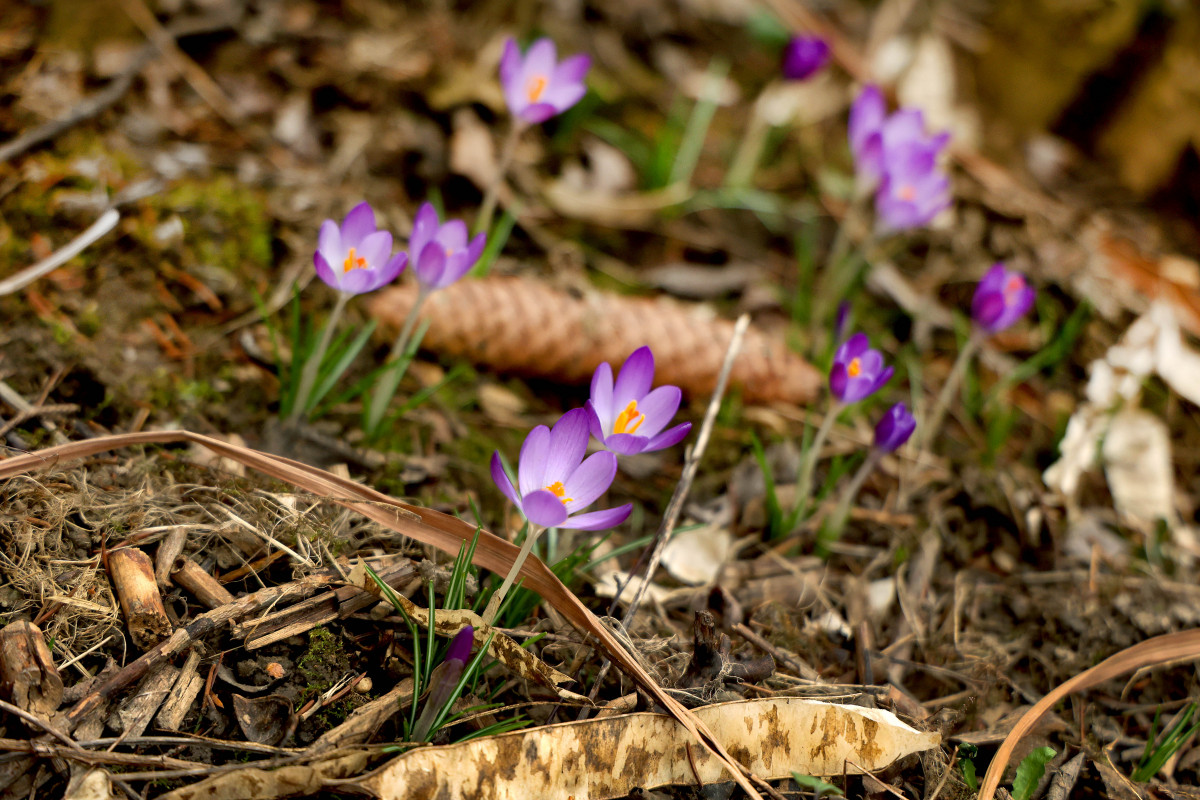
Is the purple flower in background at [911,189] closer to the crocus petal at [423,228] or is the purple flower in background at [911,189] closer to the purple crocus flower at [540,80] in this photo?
the purple crocus flower at [540,80]

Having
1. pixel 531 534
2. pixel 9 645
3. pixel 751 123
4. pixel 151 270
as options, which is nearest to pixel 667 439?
pixel 531 534

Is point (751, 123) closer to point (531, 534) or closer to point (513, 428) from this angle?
point (513, 428)

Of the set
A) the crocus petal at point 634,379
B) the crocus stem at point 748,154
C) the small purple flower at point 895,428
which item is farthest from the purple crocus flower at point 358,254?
the crocus stem at point 748,154

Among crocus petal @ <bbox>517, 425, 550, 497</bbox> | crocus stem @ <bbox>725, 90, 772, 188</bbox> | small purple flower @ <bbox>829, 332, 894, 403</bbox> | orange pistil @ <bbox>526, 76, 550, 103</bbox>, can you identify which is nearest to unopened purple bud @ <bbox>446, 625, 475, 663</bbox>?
crocus petal @ <bbox>517, 425, 550, 497</bbox>

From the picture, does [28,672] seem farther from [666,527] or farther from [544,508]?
[666,527]

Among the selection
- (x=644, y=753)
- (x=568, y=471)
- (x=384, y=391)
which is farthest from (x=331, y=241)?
(x=644, y=753)

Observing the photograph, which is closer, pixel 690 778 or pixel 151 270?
pixel 690 778

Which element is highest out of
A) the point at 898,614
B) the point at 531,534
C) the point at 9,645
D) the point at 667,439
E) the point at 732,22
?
the point at 732,22

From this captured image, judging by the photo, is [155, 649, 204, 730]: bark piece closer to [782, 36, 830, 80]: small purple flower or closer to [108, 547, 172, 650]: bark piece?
[108, 547, 172, 650]: bark piece
